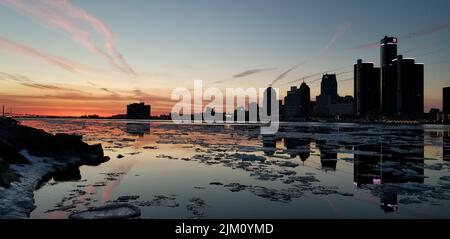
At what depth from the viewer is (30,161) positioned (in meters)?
18.1

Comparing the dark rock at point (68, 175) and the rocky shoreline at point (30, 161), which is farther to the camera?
the dark rock at point (68, 175)

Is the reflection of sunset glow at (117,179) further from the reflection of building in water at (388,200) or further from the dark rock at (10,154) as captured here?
the reflection of building in water at (388,200)

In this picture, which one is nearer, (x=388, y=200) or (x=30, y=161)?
(x=388, y=200)

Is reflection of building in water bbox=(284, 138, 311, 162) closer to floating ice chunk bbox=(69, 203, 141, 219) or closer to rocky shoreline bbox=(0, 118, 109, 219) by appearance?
rocky shoreline bbox=(0, 118, 109, 219)

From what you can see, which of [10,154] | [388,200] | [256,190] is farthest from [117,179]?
[388,200]

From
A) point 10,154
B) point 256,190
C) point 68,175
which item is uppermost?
point 10,154

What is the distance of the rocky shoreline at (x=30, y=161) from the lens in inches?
427

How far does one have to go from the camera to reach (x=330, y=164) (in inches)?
813

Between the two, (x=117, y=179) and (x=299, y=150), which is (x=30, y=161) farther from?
(x=299, y=150)

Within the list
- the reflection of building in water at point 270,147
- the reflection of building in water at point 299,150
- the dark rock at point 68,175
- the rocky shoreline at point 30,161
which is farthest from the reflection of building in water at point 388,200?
the reflection of building in water at point 270,147

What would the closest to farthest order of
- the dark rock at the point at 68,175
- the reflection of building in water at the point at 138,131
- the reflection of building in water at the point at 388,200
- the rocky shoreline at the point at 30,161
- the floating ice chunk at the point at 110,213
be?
the floating ice chunk at the point at 110,213 → the reflection of building in water at the point at 388,200 → the rocky shoreline at the point at 30,161 → the dark rock at the point at 68,175 → the reflection of building in water at the point at 138,131

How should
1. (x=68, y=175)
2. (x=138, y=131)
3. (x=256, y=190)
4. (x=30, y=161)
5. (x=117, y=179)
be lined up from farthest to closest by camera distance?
(x=138, y=131), (x=30, y=161), (x=68, y=175), (x=117, y=179), (x=256, y=190)

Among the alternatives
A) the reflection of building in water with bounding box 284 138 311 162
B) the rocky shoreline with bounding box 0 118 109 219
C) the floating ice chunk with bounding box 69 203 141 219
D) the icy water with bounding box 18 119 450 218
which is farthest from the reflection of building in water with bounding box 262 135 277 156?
the floating ice chunk with bounding box 69 203 141 219
